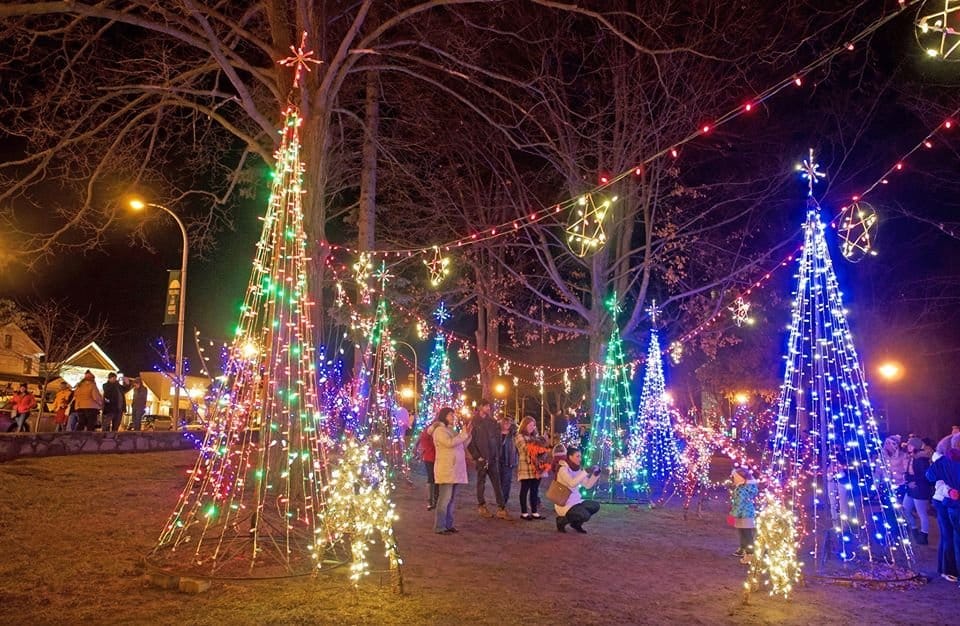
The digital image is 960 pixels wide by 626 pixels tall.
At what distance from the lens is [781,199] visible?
2017 cm

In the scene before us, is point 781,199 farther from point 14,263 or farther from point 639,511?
point 14,263

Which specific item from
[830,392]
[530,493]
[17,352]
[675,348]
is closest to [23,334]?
[17,352]

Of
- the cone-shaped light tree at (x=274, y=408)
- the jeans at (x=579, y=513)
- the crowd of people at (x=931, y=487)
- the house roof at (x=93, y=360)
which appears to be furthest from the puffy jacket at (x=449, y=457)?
the house roof at (x=93, y=360)

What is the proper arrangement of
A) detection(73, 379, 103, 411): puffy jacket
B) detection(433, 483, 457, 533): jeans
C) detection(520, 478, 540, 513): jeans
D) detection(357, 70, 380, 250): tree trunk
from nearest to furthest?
detection(433, 483, 457, 533): jeans < detection(520, 478, 540, 513): jeans < detection(357, 70, 380, 250): tree trunk < detection(73, 379, 103, 411): puffy jacket

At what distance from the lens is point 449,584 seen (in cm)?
705

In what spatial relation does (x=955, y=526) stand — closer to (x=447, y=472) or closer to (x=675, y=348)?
(x=447, y=472)

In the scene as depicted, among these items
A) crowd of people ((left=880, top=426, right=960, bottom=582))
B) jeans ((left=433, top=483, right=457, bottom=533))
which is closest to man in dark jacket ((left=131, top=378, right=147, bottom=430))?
jeans ((left=433, top=483, right=457, bottom=533))

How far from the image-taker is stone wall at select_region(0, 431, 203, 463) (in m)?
13.8

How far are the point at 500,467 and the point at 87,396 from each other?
10268 millimetres

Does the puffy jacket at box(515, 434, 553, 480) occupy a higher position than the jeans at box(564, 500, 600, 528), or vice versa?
the puffy jacket at box(515, 434, 553, 480)

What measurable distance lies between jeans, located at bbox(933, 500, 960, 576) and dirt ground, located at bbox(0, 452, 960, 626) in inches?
15.2

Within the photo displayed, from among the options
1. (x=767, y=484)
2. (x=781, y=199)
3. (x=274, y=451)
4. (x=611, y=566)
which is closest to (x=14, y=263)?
(x=274, y=451)

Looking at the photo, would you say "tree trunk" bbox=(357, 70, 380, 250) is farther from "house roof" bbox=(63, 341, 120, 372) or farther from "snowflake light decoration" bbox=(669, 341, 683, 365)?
"house roof" bbox=(63, 341, 120, 372)

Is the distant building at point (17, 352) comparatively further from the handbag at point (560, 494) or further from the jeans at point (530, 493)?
the handbag at point (560, 494)
